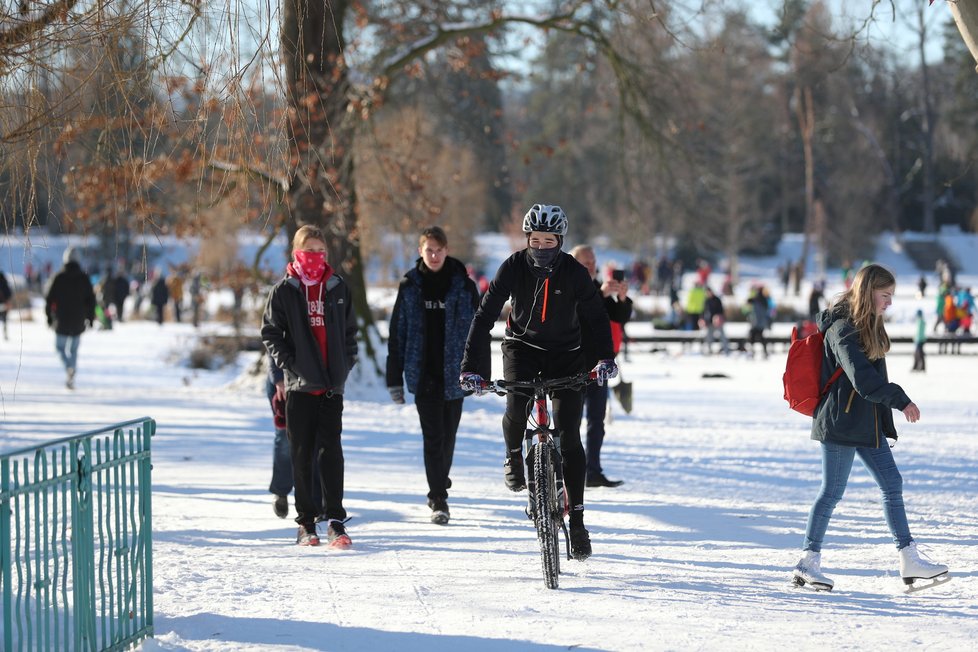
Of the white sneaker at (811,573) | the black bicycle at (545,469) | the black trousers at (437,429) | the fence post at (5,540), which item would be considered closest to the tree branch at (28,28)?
the fence post at (5,540)

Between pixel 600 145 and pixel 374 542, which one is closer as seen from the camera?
pixel 374 542

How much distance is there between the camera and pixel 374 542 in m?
8.09

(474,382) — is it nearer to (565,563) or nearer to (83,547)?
(565,563)

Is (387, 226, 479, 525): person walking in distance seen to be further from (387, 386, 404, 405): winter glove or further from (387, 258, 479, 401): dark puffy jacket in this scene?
(387, 386, 404, 405): winter glove

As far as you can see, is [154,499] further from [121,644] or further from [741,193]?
[741,193]

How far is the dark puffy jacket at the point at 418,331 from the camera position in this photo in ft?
28.2

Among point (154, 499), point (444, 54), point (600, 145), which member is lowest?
point (154, 499)

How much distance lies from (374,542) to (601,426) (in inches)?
105

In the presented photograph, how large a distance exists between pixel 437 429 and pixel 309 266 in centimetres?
156

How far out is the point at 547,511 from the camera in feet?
21.6

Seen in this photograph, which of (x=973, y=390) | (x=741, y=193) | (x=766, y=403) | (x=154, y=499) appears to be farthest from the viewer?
(x=741, y=193)

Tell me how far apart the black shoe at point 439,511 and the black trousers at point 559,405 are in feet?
5.73

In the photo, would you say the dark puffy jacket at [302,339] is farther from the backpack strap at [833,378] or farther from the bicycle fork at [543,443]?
the backpack strap at [833,378]

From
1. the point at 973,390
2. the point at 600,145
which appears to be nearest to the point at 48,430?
the point at 973,390
